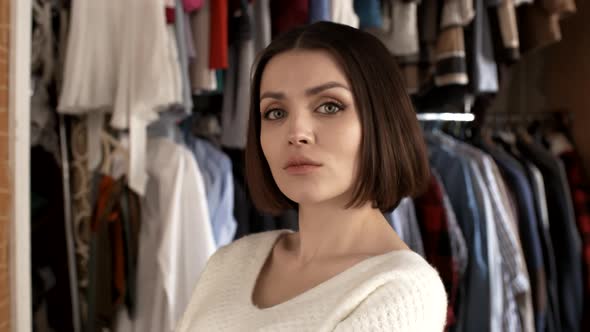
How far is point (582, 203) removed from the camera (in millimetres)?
1740

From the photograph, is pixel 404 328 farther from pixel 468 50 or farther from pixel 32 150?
pixel 468 50

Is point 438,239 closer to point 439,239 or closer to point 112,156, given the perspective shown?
point 439,239

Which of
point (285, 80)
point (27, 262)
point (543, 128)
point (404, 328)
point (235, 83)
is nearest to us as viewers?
point (404, 328)

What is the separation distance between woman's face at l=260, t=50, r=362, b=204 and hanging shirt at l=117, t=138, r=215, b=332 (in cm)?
65

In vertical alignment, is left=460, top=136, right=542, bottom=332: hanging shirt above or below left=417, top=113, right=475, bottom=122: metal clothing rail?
→ below

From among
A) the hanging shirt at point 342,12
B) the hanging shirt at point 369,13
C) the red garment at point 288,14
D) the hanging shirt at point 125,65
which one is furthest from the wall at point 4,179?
the hanging shirt at point 369,13

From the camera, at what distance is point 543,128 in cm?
202

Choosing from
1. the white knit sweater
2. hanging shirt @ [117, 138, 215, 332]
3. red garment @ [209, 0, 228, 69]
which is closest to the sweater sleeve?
the white knit sweater

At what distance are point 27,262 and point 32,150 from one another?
0.54m

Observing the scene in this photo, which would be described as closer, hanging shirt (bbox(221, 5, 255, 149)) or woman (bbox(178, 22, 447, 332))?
woman (bbox(178, 22, 447, 332))

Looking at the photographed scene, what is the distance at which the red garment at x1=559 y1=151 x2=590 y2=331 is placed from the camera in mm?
1655

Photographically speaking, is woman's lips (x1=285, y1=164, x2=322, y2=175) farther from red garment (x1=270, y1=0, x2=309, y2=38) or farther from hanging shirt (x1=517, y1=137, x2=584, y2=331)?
hanging shirt (x1=517, y1=137, x2=584, y2=331)

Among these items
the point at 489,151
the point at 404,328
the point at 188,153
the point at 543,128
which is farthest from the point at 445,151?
the point at 404,328

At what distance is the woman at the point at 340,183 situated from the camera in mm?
592
